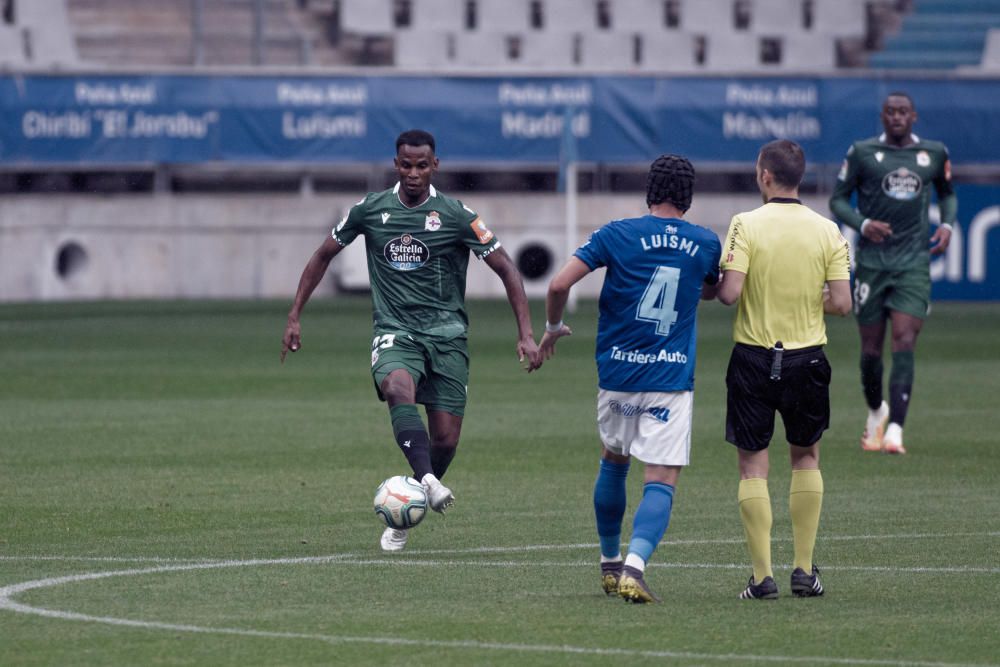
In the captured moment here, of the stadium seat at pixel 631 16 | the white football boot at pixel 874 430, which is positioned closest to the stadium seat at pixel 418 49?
the stadium seat at pixel 631 16

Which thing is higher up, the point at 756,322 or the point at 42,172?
the point at 756,322

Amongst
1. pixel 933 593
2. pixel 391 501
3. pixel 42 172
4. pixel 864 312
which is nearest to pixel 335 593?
pixel 391 501

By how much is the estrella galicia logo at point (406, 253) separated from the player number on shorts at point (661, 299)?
194cm

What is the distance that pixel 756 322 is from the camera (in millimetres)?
7906

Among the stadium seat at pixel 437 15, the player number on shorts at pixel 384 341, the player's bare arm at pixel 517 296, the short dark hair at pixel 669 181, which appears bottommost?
the player number on shorts at pixel 384 341

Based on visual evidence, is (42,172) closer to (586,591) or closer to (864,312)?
(864,312)

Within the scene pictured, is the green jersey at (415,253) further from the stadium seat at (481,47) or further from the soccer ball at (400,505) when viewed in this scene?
the stadium seat at (481,47)

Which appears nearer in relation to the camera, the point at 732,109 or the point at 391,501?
the point at 391,501

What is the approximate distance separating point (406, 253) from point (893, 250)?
17.7 feet

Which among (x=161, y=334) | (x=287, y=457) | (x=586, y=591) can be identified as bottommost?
(x=161, y=334)

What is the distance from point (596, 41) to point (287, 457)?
2733cm

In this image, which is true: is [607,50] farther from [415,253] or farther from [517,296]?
[517,296]

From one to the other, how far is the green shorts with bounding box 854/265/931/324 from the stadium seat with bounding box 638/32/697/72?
1033 inches

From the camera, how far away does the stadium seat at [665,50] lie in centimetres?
3959
